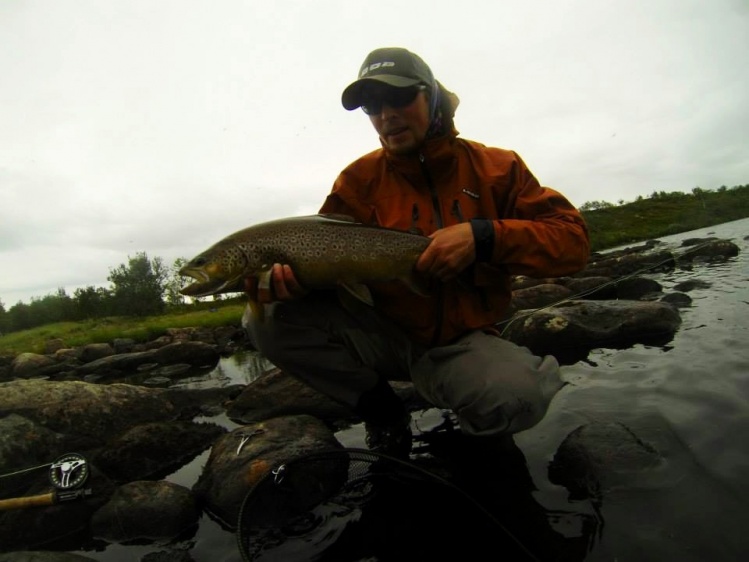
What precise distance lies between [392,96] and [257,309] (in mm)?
1831

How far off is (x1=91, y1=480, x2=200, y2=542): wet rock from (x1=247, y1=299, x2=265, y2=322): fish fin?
131 cm

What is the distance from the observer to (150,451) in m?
4.02

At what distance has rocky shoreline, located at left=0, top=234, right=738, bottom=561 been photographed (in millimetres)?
2994

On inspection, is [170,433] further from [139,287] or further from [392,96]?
[139,287]

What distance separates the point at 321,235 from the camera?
10.7ft

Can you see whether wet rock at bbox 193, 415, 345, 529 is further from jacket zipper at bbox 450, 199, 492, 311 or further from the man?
jacket zipper at bbox 450, 199, 492, 311

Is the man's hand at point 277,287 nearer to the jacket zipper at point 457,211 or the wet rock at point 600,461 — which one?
the jacket zipper at point 457,211

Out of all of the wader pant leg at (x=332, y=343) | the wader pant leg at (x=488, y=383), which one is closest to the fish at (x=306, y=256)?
the wader pant leg at (x=332, y=343)

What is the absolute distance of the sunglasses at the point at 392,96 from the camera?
326 centimetres

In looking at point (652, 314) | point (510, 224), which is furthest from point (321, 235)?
point (652, 314)

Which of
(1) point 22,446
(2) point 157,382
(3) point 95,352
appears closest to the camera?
(1) point 22,446

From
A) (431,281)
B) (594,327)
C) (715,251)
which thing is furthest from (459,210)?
(715,251)

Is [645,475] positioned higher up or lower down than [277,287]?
lower down

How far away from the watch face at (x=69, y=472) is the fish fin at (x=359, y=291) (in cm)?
197
